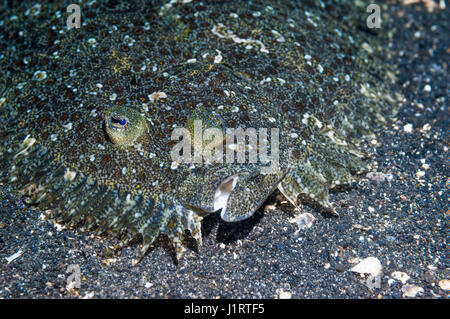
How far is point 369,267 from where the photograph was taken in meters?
3.65

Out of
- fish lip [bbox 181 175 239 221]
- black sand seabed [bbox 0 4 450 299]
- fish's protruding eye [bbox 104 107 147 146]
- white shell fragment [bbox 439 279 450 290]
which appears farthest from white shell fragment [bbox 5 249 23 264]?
white shell fragment [bbox 439 279 450 290]

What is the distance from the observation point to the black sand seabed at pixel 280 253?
3.52 m

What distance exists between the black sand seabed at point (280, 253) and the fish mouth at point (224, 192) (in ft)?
2.12

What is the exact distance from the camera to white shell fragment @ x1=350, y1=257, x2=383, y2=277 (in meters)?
3.63

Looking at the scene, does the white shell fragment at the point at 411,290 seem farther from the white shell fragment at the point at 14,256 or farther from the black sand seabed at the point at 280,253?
the white shell fragment at the point at 14,256


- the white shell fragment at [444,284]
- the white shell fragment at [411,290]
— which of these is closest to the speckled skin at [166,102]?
the white shell fragment at [411,290]

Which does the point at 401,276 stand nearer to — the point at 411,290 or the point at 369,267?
the point at 411,290

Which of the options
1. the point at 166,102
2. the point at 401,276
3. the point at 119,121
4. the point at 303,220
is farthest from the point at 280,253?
the point at 119,121

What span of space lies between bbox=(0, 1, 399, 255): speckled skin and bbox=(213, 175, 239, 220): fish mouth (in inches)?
2.0

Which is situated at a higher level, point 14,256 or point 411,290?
point 411,290

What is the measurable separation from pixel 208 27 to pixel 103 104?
4.44 ft

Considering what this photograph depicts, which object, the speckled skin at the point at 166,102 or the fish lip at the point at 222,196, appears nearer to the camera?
the fish lip at the point at 222,196

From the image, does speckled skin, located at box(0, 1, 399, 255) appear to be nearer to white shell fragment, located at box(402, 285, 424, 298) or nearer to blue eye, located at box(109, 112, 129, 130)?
blue eye, located at box(109, 112, 129, 130)

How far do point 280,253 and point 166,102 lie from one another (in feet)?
5.47
